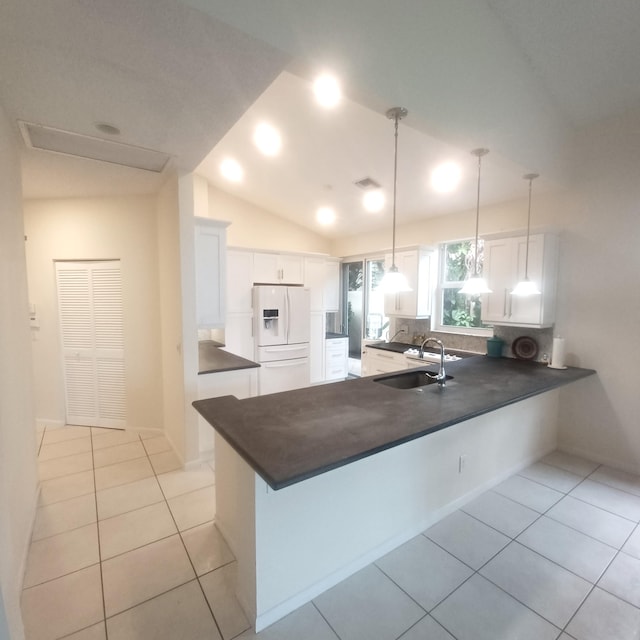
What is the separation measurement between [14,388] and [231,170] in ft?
11.1

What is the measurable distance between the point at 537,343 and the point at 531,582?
2276 mm

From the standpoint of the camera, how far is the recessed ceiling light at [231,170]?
3996mm

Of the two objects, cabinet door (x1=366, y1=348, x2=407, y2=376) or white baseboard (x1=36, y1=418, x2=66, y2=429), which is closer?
white baseboard (x1=36, y1=418, x2=66, y2=429)

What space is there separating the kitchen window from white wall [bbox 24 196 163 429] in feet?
11.6

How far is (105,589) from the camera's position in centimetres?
167

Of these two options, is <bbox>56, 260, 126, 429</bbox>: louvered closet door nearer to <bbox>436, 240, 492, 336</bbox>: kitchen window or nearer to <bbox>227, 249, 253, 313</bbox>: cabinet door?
<bbox>227, 249, 253, 313</bbox>: cabinet door

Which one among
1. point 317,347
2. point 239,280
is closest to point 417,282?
point 317,347

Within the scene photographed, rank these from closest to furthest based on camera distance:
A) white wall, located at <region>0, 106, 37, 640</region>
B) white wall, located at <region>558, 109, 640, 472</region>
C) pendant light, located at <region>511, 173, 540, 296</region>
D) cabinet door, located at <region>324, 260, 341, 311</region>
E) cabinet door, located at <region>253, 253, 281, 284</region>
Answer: white wall, located at <region>0, 106, 37, 640</region> < pendant light, located at <region>511, 173, 540, 296</region> < white wall, located at <region>558, 109, 640, 472</region> < cabinet door, located at <region>253, 253, 281, 284</region> < cabinet door, located at <region>324, 260, 341, 311</region>

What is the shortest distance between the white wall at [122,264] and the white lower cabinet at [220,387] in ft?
3.12

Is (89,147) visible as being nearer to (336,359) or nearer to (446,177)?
(446,177)

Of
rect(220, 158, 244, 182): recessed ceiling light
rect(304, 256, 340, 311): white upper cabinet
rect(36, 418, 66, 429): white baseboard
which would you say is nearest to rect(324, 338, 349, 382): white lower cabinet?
rect(304, 256, 340, 311): white upper cabinet

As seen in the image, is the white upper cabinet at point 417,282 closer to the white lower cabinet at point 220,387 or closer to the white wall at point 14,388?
the white lower cabinet at point 220,387

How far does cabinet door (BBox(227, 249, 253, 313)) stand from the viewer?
14.4 feet

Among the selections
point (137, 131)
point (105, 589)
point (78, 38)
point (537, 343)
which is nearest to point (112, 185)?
point (137, 131)
